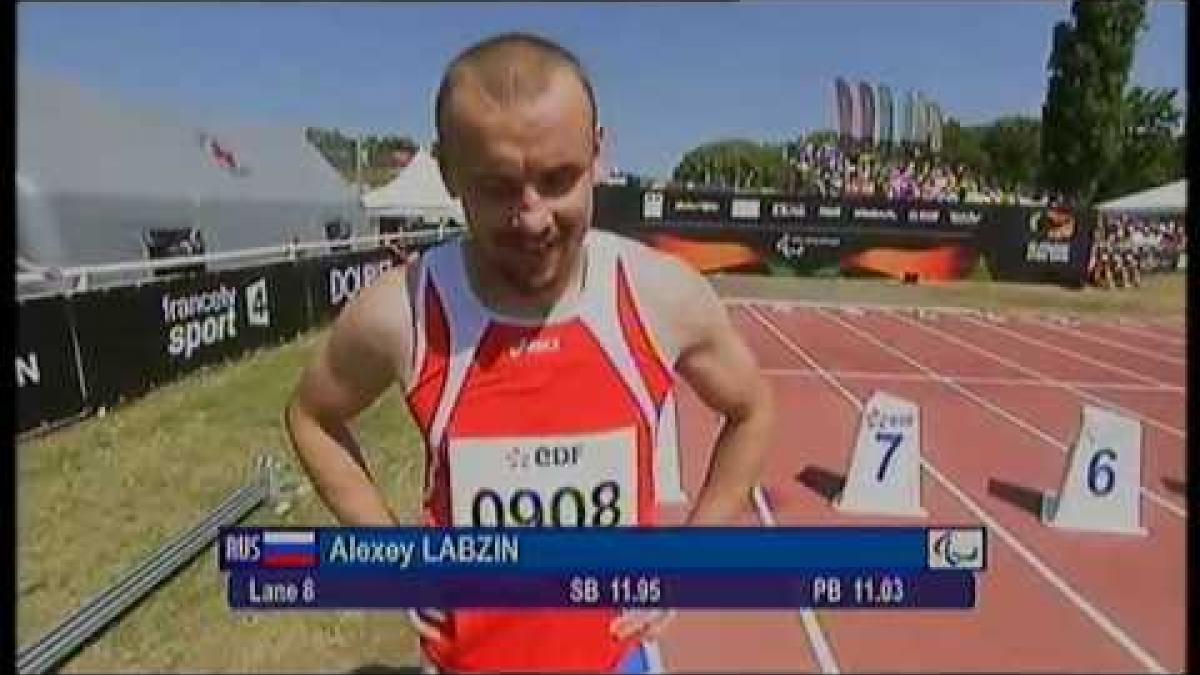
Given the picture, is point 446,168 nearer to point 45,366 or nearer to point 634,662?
point 634,662

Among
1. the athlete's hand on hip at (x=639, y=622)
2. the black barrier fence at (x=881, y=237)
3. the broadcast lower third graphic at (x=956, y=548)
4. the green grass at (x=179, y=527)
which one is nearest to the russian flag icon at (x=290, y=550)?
the green grass at (x=179, y=527)

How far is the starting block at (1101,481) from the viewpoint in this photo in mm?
1748

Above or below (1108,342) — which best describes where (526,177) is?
above

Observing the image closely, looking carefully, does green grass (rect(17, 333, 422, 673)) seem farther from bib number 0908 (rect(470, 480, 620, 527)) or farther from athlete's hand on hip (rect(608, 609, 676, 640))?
athlete's hand on hip (rect(608, 609, 676, 640))

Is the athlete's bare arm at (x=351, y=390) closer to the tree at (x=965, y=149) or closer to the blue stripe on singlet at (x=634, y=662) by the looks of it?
the blue stripe on singlet at (x=634, y=662)

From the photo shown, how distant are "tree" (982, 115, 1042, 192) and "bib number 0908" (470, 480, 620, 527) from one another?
2.15 ft

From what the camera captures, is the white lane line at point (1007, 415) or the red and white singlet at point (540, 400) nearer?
the red and white singlet at point (540, 400)

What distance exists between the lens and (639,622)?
1.54 metres

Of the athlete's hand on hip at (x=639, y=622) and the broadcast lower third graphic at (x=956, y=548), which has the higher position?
the broadcast lower third graphic at (x=956, y=548)

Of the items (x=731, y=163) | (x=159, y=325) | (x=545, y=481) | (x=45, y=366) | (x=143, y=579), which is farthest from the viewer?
(x=159, y=325)

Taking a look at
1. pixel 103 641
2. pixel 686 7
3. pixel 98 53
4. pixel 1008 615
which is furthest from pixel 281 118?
pixel 1008 615

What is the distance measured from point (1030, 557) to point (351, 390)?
39.1 inches

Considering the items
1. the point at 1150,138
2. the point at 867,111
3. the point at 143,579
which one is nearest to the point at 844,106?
the point at 867,111

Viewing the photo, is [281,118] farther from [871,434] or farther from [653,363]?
[871,434]
